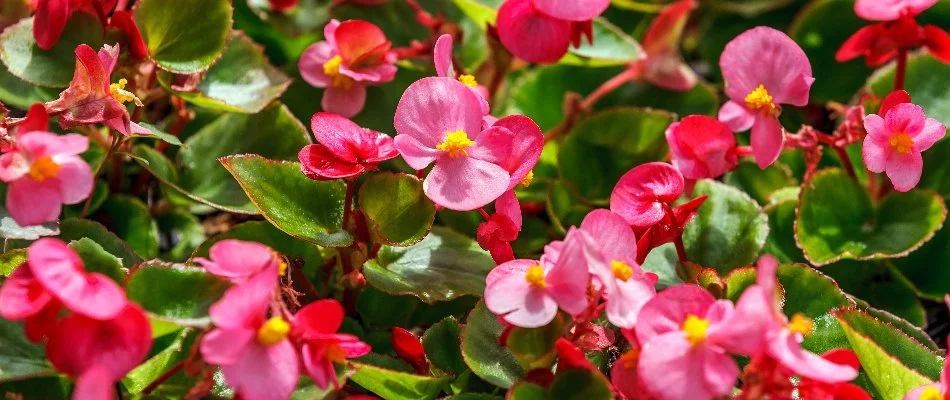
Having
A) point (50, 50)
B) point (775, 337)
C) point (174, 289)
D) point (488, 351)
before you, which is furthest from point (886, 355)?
Result: point (50, 50)

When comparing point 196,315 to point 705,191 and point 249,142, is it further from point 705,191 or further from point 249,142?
point 705,191

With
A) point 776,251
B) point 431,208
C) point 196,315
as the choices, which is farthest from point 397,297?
point 776,251

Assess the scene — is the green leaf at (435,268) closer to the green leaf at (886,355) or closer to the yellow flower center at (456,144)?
the yellow flower center at (456,144)

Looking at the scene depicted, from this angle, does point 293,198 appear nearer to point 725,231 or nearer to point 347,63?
point 347,63

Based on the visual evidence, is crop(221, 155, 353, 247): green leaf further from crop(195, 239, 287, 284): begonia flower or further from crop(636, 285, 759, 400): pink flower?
crop(636, 285, 759, 400): pink flower

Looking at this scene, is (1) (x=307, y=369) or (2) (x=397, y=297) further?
(2) (x=397, y=297)
